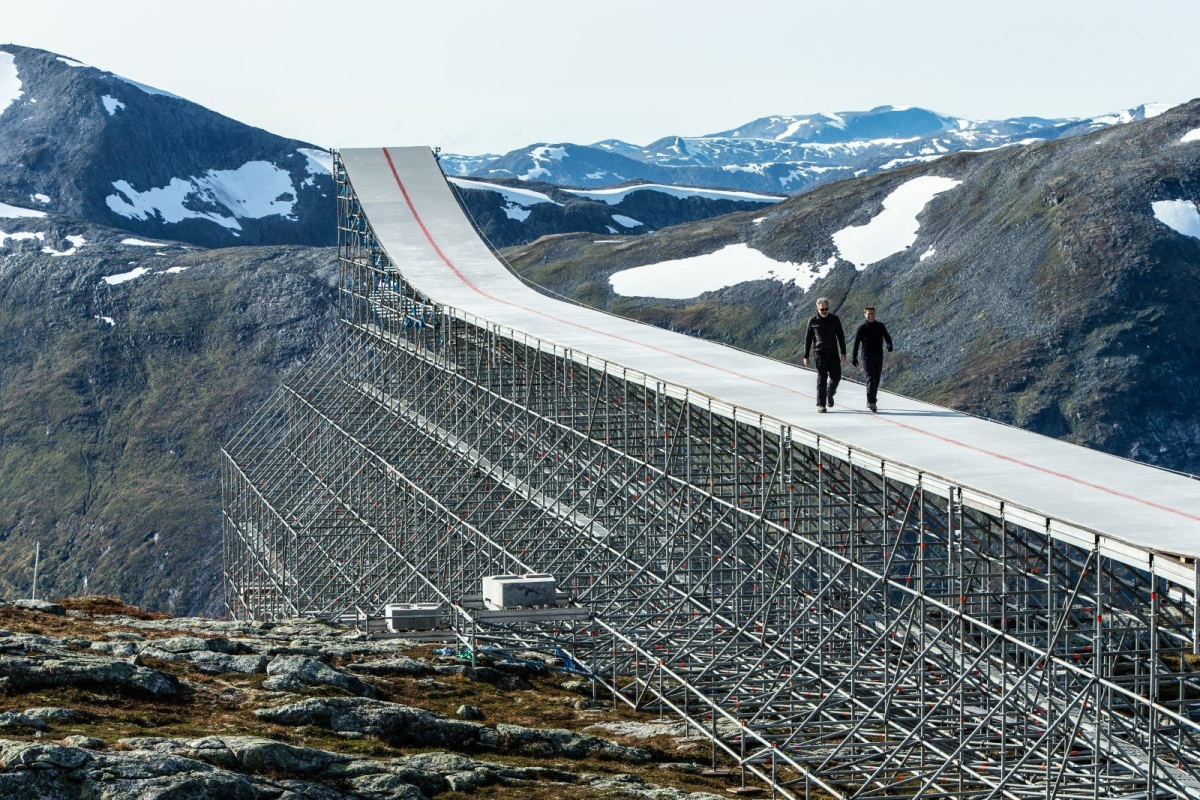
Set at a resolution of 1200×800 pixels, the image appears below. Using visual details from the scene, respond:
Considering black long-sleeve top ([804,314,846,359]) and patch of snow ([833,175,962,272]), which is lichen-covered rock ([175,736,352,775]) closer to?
black long-sleeve top ([804,314,846,359])

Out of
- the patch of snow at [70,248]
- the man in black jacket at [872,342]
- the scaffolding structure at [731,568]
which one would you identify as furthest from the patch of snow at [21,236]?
the man in black jacket at [872,342]

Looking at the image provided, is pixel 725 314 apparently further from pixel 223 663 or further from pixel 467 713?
pixel 467 713

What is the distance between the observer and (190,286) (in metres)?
155

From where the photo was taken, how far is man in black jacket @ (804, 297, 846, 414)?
38750mm

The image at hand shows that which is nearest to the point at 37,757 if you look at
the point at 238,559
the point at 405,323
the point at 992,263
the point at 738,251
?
the point at 405,323

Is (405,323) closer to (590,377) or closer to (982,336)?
(590,377)

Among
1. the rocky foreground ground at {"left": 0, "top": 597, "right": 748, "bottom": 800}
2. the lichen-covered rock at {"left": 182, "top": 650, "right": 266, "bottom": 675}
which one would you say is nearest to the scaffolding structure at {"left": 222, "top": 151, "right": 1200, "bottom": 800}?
the rocky foreground ground at {"left": 0, "top": 597, "right": 748, "bottom": 800}

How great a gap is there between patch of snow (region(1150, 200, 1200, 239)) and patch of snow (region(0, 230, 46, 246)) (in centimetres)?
12062

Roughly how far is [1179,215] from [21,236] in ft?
413

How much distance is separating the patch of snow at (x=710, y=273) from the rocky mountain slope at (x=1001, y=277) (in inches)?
10.1

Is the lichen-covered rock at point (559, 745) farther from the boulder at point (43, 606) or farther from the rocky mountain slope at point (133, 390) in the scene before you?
the rocky mountain slope at point (133, 390)

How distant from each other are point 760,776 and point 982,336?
8382 centimetres

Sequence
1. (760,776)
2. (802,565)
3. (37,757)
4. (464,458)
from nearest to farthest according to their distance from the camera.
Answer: (37,757)
(760,776)
(802,565)
(464,458)

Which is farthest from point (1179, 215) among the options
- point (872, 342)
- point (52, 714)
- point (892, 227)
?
point (52, 714)
